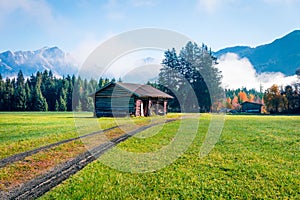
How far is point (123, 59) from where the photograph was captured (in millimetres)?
21844

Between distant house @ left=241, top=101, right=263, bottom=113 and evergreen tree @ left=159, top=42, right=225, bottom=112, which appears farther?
distant house @ left=241, top=101, right=263, bottom=113

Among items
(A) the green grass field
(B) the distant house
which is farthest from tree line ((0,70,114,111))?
(A) the green grass field

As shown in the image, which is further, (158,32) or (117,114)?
(117,114)

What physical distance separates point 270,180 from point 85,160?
754 cm

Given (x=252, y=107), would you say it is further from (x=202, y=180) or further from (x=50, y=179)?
(x=50, y=179)

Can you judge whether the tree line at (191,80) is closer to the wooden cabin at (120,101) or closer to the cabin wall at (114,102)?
the wooden cabin at (120,101)

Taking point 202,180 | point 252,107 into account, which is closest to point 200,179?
point 202,180

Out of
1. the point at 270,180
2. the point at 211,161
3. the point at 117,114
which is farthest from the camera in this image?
the point at 117,114

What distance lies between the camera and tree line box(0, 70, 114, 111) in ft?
332

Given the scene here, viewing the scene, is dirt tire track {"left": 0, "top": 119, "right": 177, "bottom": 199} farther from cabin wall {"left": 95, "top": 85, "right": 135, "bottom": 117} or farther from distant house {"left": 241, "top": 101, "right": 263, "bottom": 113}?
distant house {"left": 241, "top": 101, "right": 263, "bottom": 113}

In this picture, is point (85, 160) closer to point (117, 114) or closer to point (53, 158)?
point (53, 158)

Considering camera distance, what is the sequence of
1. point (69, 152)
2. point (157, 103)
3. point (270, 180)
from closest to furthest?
1. point (270, 180)
2. point (69, 152)
3. point (157, 103)

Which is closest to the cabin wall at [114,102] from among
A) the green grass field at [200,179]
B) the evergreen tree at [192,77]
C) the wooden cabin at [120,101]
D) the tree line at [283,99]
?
the wooden cabin at [120,101]

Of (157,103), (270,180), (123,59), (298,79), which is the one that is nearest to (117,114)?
(157,103)
